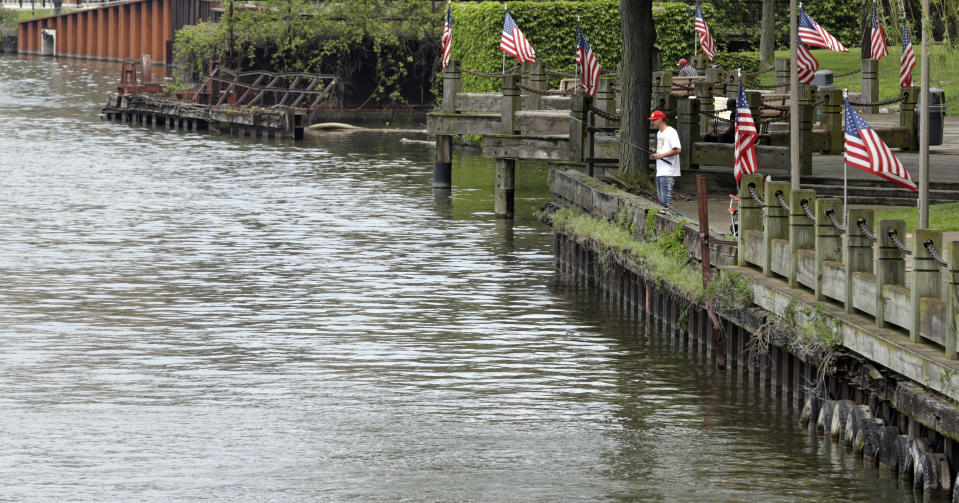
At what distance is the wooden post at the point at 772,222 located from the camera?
18828 millimetres

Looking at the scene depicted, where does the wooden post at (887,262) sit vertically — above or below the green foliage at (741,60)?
below

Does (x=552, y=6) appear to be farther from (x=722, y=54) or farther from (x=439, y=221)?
(x=439, y=221)

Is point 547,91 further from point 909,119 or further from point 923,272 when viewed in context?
point 923,272

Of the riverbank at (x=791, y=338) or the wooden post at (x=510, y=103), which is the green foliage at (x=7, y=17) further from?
the riverbank at (x=791, y=338)

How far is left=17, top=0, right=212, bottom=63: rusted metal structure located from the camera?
116 meters

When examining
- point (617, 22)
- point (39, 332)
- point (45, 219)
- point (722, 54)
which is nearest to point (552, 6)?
point (617, 22)

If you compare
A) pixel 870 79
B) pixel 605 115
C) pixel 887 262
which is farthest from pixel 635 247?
pixel 870 79

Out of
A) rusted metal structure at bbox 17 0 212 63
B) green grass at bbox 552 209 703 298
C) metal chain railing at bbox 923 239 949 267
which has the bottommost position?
green grass at bbox 552 209 703 298

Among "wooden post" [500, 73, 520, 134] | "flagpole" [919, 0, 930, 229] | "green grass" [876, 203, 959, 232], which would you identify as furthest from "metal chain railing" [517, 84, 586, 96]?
"flagpole" [919, 0, 930, 229]

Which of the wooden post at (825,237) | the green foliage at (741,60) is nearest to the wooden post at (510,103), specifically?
the wooden post at (825,237)

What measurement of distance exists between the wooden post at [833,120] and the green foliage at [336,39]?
46.8 meters

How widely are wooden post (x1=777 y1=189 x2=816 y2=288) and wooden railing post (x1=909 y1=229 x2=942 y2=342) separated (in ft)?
10.2

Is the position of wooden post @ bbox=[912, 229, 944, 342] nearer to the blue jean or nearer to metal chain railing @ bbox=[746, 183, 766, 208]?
metal chain railing @ bbox=[746, 183, 766, 208]

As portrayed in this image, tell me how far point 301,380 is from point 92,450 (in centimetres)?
393
